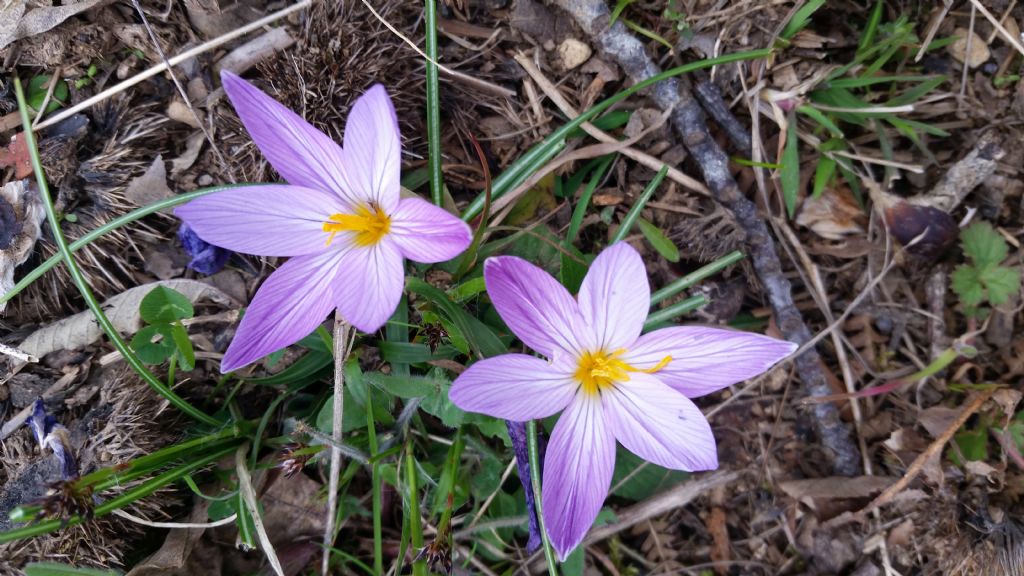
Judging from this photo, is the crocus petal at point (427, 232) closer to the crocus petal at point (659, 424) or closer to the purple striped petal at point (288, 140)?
the purple striped petal at point (288, 140)

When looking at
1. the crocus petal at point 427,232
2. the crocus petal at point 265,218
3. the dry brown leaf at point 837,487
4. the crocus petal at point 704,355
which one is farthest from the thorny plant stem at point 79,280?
the dry brown leaf at point 837,487

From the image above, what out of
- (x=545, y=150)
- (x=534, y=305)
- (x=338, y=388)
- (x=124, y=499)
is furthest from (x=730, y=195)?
(x=124, y=499)

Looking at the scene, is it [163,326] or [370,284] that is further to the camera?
[163,326]

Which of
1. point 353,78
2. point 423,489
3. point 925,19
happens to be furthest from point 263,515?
point 925,19

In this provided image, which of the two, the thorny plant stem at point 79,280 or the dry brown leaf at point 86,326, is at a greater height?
the thorny plant stem at point 79,280

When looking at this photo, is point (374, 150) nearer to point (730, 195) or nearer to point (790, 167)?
point (730, 195)

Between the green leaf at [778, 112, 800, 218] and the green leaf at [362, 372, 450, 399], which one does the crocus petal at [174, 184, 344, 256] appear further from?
the green leaf at [778, 112, 800, 218]
